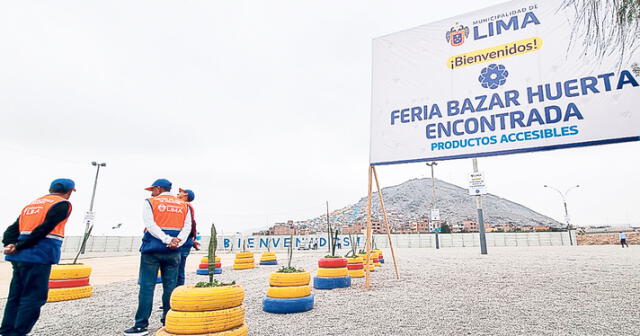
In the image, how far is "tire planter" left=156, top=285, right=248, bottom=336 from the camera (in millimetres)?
2719

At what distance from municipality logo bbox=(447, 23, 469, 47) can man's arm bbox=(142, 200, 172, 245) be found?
678 cm

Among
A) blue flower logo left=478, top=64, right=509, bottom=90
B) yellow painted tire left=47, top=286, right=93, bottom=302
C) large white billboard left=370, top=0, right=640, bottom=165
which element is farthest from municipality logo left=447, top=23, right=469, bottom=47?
yellow painted tire left=47, top=286, right=93, bottom=302

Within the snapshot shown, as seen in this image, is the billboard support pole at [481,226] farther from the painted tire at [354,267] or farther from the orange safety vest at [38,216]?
the orange safety vest at [38,216]

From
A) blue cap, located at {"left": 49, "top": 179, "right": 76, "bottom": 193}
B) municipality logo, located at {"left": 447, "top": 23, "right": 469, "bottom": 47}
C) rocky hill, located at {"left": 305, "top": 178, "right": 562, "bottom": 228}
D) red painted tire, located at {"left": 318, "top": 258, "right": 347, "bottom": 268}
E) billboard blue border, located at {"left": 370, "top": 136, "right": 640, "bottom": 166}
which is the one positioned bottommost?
red painted tire, located at {"left": 318, "top": 258, "right": 347, "bottom": 268}

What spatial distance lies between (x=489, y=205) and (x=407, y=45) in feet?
570

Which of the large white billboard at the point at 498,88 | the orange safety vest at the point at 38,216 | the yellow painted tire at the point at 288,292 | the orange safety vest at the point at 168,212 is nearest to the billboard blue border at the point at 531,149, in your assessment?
the large white billboard at the point at 498,88

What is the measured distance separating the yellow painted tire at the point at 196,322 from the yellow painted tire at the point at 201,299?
0.04m

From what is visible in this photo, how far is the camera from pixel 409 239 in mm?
32750

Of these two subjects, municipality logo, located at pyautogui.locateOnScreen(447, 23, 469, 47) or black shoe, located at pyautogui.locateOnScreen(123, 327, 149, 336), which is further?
municipality logo, located at pyautogui.locateOnScreen(447, 23, 469, 47)

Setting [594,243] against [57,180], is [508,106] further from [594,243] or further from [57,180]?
[594,243]

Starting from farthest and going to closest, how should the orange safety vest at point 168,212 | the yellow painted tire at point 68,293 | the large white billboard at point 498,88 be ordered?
the yellow painted tire at point 68,293 < the large white billboard at point 498,88 < the orange safety vest at point 168,212

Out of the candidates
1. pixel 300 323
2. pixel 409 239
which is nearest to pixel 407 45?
pixel 300 323

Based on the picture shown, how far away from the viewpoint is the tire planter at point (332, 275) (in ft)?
21.6

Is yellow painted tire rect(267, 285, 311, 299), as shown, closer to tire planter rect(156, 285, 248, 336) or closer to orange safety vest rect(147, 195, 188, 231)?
tire planter rect(156, 285, 248, 336)
